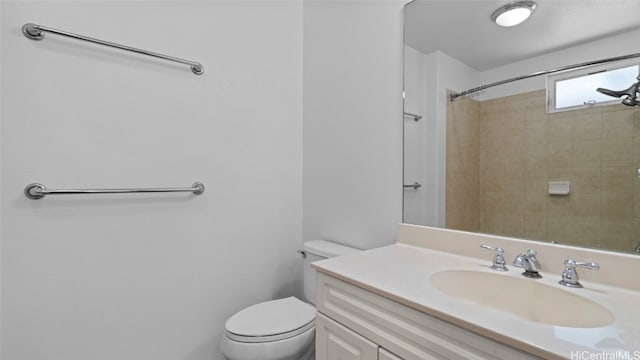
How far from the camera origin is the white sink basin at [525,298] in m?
0.70

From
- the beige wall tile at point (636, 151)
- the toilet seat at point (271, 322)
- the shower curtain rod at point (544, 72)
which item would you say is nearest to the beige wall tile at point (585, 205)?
the beige wall tile at point (636, 151)

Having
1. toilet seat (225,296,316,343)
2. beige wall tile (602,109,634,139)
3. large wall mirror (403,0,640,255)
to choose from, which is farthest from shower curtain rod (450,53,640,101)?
toilet seat (225,296,316,343)

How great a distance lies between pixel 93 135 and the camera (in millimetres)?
1183

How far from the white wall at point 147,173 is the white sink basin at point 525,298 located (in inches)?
22.0

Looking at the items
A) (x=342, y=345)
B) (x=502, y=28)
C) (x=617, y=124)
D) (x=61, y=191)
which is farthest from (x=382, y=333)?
(x=61, y=191)

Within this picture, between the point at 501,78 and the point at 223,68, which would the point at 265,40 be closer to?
the point at 223,68

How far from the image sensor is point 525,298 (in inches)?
32.3

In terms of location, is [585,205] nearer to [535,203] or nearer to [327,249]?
[535,203]

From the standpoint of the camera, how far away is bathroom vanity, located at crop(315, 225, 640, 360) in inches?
21.3

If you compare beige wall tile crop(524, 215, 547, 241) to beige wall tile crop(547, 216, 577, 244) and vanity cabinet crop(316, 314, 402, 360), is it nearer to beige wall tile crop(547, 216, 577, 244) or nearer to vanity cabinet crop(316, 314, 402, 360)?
beige wall tile crop(547, 216, 577, 244)

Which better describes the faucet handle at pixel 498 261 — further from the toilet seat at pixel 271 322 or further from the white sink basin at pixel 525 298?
the toilet seat at pixel 271 322

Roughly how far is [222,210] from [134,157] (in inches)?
18.5

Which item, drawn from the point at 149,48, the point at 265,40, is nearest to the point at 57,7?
the point at 149,48

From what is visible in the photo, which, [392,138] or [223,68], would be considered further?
[223,68]
